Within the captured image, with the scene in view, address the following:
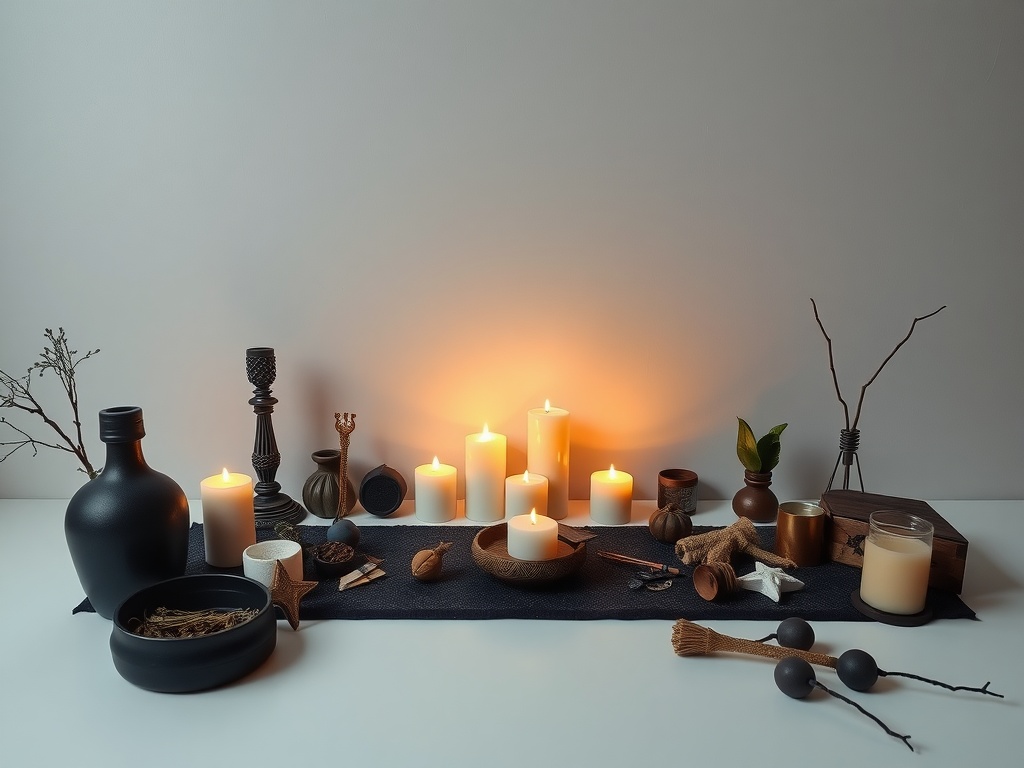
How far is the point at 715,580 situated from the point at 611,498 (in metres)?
0.31

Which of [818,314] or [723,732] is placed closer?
[723,732]

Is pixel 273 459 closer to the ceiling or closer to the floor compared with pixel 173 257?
closer to the floor

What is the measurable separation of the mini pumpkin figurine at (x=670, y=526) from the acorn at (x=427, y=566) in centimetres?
38

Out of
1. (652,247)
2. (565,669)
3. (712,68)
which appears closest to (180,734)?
(565,669)

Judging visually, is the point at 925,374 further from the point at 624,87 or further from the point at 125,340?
the point at 125,340

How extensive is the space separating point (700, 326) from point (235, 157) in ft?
3.00

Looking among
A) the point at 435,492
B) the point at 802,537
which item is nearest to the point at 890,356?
the point at 802,537

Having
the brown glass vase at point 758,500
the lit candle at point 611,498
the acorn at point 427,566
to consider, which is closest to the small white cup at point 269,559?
A: the acorn at point 427,566

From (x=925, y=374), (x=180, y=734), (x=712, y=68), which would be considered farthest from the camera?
(x=925, y=374)

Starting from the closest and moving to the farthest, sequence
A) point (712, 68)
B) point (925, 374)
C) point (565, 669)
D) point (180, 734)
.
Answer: point (180, 734), point (565, 669), point (712, 68), point (925, 374)

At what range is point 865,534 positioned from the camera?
1.12m

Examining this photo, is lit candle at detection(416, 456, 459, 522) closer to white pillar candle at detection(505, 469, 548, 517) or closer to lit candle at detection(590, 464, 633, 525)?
white pillar candle at detection(505, 469, 548, 517)

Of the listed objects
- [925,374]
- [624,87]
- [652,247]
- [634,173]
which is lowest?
[925,374]

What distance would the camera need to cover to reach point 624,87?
131cm
